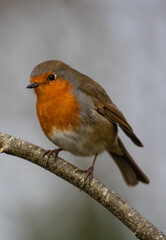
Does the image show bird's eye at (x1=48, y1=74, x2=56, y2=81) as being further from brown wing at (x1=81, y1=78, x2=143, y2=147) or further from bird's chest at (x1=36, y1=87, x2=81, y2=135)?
brown wing at (x1=81, y1=78, x2=143, y2=147)

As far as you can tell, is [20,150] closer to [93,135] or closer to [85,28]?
[93,135]

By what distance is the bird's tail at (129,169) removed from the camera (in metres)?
4.88

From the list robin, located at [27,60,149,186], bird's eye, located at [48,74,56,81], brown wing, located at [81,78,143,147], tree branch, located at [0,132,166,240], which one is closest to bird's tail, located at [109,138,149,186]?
brown wing, located at [81,78,143,147]

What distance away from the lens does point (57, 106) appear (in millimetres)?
3840

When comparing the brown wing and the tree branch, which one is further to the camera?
the brown wing

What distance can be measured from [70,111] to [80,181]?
0.81 meters

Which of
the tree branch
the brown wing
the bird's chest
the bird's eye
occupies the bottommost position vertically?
the tree branch

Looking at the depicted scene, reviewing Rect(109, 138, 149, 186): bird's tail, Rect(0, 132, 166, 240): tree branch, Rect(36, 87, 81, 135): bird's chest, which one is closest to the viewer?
Rect(0, 132, 166, 240): tree branch

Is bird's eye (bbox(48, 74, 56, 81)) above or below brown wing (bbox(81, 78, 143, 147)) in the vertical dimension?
below

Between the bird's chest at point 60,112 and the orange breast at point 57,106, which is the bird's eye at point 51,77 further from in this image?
the bird's chest at point 60,112

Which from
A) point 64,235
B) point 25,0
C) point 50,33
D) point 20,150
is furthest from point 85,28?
point 20,150

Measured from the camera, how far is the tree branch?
2816 millimetres

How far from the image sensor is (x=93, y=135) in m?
3.91

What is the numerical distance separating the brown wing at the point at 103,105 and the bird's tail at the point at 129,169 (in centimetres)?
51
